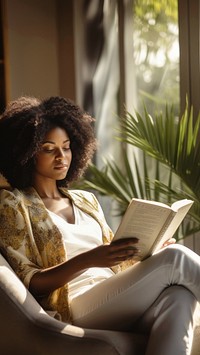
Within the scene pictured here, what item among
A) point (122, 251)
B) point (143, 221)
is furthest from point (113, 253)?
point (143, 221)

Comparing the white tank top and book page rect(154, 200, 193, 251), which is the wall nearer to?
the white tank top

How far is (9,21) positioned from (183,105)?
1230 millimetres

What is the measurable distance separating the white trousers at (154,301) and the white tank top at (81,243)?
80 mm

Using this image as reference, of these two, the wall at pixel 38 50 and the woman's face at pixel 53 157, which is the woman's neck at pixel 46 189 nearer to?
the woman's face at pixel 53 157

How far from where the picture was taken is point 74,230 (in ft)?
9.17

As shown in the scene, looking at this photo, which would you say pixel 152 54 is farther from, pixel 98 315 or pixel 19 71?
pixel 98 315

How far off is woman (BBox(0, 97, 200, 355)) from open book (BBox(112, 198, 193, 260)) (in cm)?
3

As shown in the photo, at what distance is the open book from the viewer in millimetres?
2379

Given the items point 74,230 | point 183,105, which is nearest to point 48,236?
point 74,230

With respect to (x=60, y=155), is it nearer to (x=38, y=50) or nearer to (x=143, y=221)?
(x=143, y=221)

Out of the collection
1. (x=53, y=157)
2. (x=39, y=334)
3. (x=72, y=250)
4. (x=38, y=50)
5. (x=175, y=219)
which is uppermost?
(x=38, y=50)

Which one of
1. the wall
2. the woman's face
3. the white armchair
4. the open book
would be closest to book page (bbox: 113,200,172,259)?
the open book

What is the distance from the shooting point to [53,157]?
2805mm

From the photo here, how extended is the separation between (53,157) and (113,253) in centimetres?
50
